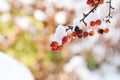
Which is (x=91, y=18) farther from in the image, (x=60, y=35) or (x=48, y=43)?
(x=48, y=43)

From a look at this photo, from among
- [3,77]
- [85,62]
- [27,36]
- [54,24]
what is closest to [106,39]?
[85,62]

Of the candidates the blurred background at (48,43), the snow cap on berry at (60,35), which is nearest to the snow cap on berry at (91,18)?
the snow cap on berry at (60,35)

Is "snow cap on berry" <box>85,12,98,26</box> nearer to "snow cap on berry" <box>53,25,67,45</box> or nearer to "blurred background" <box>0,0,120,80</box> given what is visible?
"snow cap on berry" <box>53,25,67,45</box>

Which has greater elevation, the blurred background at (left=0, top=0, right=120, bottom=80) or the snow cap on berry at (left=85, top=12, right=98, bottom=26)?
the blurred background at (left=0, top=0, right=120, bottom=80)

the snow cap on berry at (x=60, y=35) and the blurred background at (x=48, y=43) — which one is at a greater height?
the blurred background at (x=48, y=43)

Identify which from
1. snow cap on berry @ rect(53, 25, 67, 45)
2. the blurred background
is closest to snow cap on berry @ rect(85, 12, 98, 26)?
snow cap on berry @ rect(53, 25, 67, 45)

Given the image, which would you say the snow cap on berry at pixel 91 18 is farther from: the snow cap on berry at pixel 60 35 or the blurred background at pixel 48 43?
the blurred background at pixel 48 43

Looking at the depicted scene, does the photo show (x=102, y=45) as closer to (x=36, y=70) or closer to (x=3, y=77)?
(x=36, y=70)

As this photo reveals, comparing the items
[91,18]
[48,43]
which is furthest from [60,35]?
[48,43]
